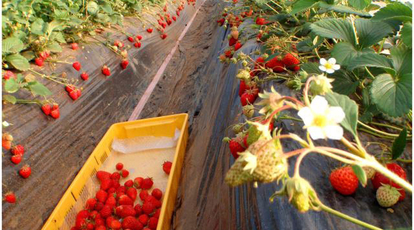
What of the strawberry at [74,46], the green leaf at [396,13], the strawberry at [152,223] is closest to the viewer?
the green leaf at [396,13]

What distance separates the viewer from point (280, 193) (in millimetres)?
531

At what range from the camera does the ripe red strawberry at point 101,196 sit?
1.87m

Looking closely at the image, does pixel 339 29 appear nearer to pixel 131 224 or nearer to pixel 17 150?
pixel 131 224

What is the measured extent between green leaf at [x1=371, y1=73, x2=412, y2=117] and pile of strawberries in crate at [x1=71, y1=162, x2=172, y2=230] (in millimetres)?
1242

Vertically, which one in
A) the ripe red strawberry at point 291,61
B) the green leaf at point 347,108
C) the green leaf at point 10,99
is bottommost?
the ripe red strawberry at point 291,61

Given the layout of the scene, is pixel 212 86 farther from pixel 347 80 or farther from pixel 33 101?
pixel 347 80

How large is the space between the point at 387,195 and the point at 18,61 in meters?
2.08

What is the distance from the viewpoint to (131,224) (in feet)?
5.50

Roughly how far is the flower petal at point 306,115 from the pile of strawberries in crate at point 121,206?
4.48ft

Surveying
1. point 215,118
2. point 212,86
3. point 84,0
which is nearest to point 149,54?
point 84,0

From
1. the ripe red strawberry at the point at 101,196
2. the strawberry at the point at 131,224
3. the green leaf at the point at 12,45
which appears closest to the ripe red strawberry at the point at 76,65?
the green leaf at the point at 12,45

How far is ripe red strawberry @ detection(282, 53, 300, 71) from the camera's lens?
1.68 metres

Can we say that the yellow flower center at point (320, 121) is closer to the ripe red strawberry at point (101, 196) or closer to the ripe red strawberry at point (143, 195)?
the ripe red strawberry at point (143, 195)

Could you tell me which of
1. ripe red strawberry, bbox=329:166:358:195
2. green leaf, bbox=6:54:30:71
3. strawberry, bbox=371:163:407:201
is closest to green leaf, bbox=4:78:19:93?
green leaf, bbox=6:54:30:71
